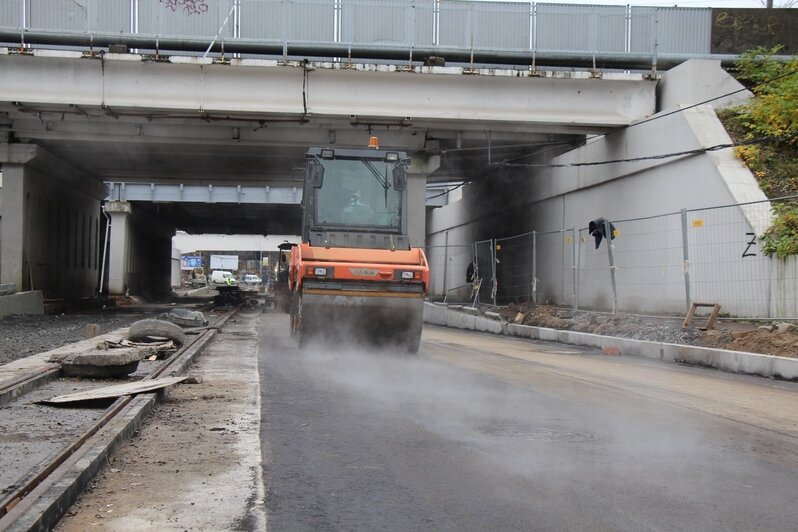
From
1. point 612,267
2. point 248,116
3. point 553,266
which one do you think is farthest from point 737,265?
point 248,116

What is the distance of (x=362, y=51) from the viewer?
2288 centimetres

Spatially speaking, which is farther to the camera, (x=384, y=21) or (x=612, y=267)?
(x=384, y=21)

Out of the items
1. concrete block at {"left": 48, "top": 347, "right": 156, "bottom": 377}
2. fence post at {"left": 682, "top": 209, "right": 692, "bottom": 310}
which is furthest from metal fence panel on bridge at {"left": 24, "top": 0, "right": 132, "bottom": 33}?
fence post at {"left": 682, "top": 209, "right": 692, "bottom": 310}

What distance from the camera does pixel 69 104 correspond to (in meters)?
22.1

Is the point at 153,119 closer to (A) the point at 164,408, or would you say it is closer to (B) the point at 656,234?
(B) the point at 656,234

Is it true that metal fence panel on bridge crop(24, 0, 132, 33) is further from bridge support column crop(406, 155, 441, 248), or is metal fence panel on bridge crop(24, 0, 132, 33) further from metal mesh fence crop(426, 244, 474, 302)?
metal mesh fence crop(426, 244, 474, 302)

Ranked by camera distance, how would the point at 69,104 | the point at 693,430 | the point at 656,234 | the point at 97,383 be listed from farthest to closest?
the point at 69,104, the point at 656,234, the point at 97,383, the point at 693,430

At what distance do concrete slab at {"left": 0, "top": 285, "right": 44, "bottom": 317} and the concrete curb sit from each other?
14198 millimetres

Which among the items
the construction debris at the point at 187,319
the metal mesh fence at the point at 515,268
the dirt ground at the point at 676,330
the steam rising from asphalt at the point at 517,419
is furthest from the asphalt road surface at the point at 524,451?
the metal mesh fence at the point at 515,268

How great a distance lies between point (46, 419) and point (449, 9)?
18.3m

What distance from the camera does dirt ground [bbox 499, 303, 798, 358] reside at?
40.4 feet

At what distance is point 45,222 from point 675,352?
2355 centimetres

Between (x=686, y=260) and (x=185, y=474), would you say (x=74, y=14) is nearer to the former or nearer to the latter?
(x=686, y=260)

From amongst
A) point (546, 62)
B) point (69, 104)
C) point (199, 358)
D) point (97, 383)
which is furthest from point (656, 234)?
point (69, 104)
